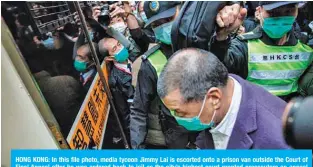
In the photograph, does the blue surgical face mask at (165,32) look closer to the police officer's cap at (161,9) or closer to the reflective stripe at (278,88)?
the police officer's cap at (161,9)

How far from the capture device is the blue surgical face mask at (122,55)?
6.96 feet

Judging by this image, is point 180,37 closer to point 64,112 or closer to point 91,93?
point 91,93

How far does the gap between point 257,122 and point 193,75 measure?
25cm

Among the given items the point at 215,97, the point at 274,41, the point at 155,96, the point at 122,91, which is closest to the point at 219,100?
the point at 215,97

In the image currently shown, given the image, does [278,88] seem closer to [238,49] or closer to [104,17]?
[238,49]

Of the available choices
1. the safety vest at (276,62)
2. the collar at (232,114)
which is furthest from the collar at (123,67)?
the collar at (232,114)

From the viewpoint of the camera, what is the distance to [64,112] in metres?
1.24

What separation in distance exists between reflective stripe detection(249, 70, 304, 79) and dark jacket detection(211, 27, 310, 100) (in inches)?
2.0

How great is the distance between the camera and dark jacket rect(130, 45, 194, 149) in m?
1.69

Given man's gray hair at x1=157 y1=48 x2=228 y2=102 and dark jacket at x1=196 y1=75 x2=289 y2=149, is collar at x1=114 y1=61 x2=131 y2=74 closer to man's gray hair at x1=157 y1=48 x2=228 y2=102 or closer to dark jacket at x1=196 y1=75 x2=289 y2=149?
man's gray hair at x1=157 y1=48 x2=228 y2=102

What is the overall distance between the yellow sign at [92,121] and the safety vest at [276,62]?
713 millimetres

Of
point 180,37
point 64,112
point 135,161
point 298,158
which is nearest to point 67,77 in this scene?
point 64,112

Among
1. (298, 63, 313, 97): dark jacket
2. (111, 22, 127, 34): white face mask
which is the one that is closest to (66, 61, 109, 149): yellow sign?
(111, 22, 127, 34): white face mask

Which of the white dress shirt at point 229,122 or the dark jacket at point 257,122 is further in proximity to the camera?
the white dress shirt at point 229,122
